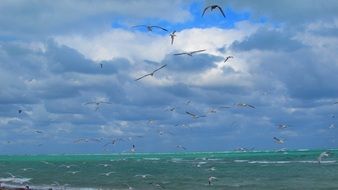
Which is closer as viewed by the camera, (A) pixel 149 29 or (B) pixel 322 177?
(A) pixel 149 29

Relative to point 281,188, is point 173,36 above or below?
above

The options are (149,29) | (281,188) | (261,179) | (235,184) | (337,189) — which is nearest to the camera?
(149,29)

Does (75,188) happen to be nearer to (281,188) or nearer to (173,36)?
(281,188)

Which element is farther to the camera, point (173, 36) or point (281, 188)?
point (281, 188)

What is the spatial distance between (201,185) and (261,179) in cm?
1202

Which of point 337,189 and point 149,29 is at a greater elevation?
point 149,29

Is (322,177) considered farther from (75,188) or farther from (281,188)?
(75,188)

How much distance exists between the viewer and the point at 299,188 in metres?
55.9

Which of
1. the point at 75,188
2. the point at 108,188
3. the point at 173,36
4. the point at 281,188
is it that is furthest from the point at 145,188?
the point at 173,36

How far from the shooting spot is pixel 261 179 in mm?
68688

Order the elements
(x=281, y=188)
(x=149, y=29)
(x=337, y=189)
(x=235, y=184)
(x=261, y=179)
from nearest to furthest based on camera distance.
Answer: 1. (x=149, y=29)
2. (x=337, y=189)
3. (x=281, y=188)
4. (x=235, y=184)
5. (x=261, y=179)

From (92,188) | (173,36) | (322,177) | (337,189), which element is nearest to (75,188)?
(92,188)

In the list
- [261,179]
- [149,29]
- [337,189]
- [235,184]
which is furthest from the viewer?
[261,179]

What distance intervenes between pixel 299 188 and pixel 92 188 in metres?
23.6
